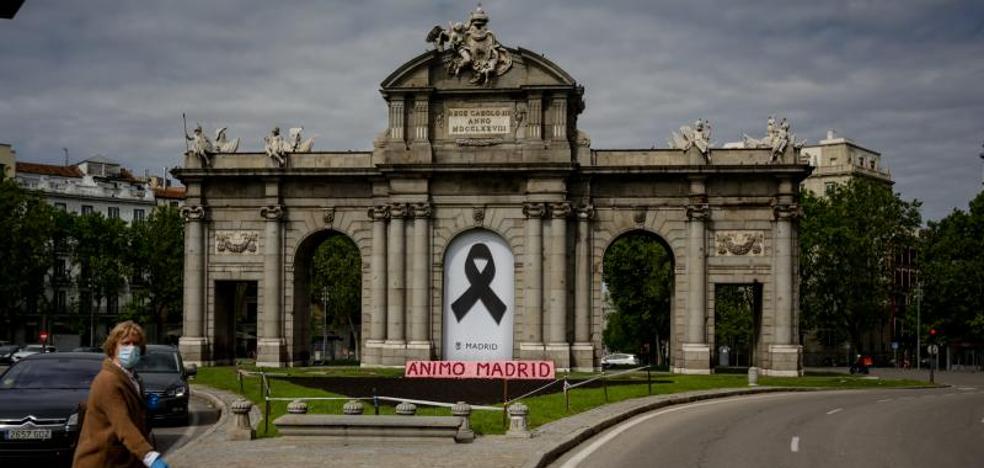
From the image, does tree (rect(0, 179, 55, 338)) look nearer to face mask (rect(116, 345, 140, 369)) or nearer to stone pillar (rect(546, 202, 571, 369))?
stone pillar (rect(546, 202, 571, 369))

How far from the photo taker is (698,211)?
54.8 meters

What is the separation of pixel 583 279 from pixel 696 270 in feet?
17.9

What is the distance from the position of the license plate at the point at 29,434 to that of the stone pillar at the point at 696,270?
39815 mm

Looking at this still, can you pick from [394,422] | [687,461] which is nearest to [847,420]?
[687,461]

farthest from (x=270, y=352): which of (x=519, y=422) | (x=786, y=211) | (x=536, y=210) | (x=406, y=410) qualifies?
(x=519, y=422)

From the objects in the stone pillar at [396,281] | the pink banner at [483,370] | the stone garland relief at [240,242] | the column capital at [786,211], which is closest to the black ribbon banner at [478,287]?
the stone pillar at [396,281]

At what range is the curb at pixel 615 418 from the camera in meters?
20.0

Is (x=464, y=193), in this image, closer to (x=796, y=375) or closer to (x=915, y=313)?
(x=796, y=375)

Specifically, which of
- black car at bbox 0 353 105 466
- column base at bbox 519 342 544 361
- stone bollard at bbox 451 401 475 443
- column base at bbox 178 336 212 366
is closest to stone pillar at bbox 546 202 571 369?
column base at bbox 519 342 544 361

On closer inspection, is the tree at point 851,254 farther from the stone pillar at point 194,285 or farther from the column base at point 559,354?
the stone pillar at point 194,285

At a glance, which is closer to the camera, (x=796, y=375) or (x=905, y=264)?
(x=796, y=375)

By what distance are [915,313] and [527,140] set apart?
50371mm

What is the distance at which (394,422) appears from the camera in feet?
71.1

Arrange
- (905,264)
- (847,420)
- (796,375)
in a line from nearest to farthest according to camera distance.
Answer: (847,420) → (796,375) → (905,264)
